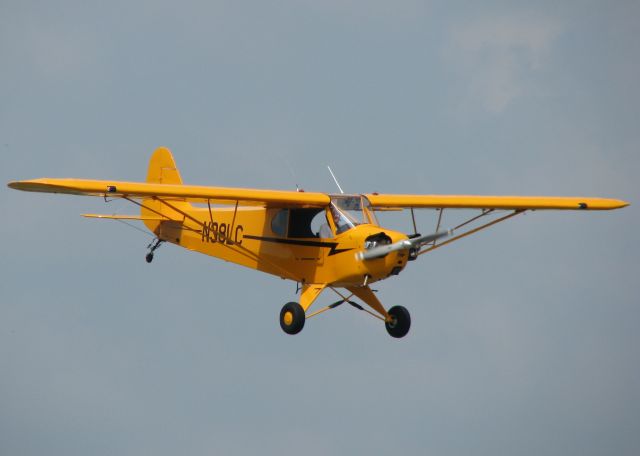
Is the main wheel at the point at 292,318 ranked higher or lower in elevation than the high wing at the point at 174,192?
lower

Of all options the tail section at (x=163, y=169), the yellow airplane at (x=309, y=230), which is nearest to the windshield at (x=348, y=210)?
the yellow airplane at (x=309, y=230)

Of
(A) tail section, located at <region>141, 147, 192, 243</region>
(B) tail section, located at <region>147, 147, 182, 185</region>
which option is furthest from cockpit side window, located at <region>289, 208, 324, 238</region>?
(B) tail section, located at <region>147, 147, 182, 185</region>

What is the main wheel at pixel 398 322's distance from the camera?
25.9 meters

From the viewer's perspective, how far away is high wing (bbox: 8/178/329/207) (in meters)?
24.3

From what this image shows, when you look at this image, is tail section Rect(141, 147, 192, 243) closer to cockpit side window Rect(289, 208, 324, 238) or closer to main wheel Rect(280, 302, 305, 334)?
cockpit side window Rect(289, 208, 324, 238)

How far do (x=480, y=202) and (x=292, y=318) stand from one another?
490 cm

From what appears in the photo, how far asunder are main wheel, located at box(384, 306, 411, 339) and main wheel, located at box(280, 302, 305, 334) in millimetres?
1797

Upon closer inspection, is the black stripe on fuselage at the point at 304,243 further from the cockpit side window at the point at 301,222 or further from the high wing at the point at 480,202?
the high wing at the point at 480,202

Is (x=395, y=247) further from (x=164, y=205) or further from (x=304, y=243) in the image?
(x=164, y=205)

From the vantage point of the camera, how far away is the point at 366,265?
2488 cm

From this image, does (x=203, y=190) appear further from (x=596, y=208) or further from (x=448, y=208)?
(x=596, y=208)

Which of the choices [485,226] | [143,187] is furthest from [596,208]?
[143,187]

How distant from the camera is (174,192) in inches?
992

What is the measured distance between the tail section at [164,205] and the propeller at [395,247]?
19.0 feet
